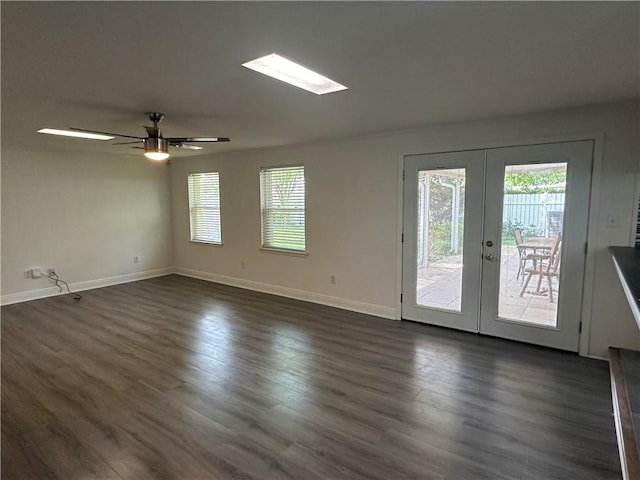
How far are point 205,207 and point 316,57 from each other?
16.9 ft

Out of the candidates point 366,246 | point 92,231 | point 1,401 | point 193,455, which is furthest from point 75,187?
point 193,455

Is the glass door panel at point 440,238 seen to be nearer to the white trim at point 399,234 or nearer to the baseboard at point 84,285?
the white trim at point 399,234

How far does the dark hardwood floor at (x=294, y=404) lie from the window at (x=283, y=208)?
155 centimetres

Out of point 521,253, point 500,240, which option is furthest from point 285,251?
point 521,253

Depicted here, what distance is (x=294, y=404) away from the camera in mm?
2629

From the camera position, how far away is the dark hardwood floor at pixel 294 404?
6.71ft

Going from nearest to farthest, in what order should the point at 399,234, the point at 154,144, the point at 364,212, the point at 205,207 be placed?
1. the point at 154,144
2. the point at 399,234
3. the point at 364,212
4. the point at 205,207

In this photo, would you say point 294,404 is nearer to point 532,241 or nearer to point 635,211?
point 532,241

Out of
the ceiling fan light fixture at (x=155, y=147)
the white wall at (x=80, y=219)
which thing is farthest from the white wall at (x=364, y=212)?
the ceiling fan light fixture at (x=155, y=147)

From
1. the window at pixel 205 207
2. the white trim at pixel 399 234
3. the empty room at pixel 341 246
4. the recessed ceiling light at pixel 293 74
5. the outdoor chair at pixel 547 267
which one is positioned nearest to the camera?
the empty room at pixel 341 246

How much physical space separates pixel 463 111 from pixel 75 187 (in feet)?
19.5

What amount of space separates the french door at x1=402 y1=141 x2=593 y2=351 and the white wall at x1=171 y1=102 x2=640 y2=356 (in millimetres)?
131

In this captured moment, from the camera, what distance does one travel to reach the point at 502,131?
3623 mm

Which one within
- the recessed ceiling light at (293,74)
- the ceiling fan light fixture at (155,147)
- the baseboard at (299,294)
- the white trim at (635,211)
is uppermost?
the recessed ceiling light at (293,74)
